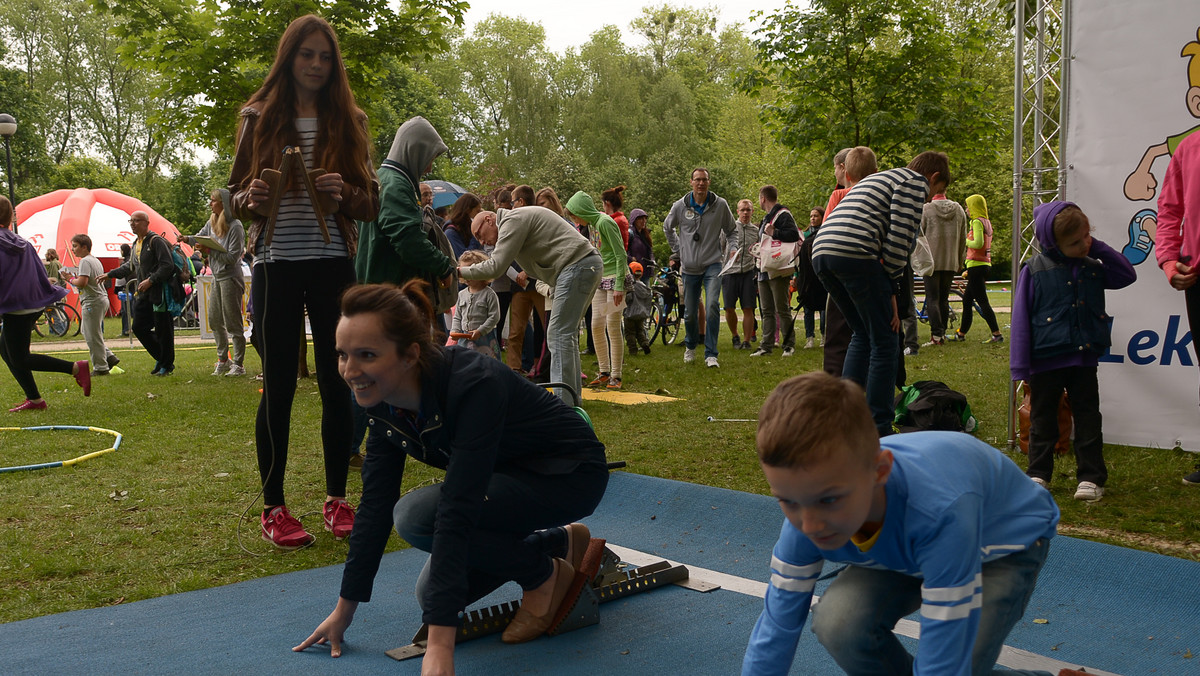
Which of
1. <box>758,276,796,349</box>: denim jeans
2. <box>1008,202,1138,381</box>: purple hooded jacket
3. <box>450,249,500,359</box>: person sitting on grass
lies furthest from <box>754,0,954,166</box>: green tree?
<box>1008,202,1138,381</box>: purple hooded jacket

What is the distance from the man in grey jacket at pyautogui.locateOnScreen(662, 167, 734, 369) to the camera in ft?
35.7

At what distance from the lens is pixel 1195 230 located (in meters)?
4.68

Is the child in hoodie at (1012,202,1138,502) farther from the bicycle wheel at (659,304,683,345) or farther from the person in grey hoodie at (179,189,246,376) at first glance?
the bicycle wheel at (659,304,683,345)

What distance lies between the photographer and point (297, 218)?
4066 mm

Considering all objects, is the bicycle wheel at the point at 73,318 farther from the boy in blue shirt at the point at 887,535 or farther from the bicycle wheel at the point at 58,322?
the boy in blue shirt at the point at 887,535

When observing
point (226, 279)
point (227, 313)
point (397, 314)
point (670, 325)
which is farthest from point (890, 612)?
point (670, 325)

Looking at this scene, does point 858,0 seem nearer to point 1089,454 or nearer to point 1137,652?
point 1089,454

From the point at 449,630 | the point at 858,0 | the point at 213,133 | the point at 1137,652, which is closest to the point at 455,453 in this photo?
the point at 449,630

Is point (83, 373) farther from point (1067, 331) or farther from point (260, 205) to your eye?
point (1067, 331)

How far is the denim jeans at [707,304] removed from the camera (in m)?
10.8

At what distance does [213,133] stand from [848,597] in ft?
38.1

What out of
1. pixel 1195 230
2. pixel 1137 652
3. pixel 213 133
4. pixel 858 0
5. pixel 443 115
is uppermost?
pixel 443 115

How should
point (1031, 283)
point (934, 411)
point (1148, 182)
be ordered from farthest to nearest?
point (934, 411), point (1148, 182), point (1031, 283)

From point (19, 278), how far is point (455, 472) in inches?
283
